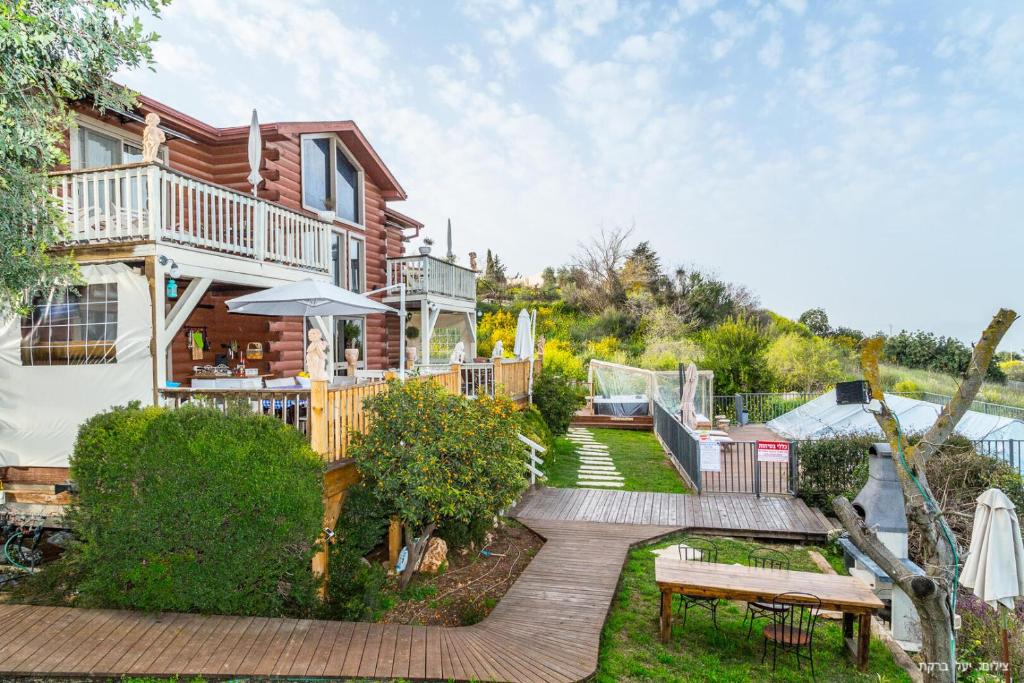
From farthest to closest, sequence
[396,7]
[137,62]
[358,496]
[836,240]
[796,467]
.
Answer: [836,240] < [396,7] < [796,467] < [358,496] < [137,62]

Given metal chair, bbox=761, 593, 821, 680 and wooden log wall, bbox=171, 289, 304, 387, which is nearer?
metal chair, bbox=761, 593, 821, 680

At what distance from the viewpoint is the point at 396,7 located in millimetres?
15250

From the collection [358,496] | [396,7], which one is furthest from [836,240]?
[358,496]

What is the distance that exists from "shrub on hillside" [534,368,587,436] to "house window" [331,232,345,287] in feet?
19.6

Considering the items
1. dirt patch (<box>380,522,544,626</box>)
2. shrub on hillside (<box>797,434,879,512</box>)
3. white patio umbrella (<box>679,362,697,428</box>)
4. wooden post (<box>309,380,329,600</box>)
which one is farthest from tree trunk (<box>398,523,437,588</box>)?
white patio umbrella (<box>679,362,697,428</box>)

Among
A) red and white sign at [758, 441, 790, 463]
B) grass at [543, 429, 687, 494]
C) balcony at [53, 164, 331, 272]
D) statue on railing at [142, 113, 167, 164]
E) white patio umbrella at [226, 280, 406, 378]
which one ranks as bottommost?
grass at [543, 429, 687, 494]

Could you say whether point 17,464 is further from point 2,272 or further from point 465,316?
point 465,316

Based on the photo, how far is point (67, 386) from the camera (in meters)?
7.57

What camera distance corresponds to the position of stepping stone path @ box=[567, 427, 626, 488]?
1204 cm

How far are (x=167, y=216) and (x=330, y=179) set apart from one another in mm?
6678

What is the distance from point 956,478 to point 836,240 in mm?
17185

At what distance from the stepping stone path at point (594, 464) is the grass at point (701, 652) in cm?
492

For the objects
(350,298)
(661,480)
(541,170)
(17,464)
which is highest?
(541,170)

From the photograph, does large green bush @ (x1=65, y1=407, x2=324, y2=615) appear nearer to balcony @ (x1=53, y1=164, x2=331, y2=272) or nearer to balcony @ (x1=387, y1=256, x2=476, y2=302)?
balcony @ (x1=53, y1=164, x2=331, y2=272)
